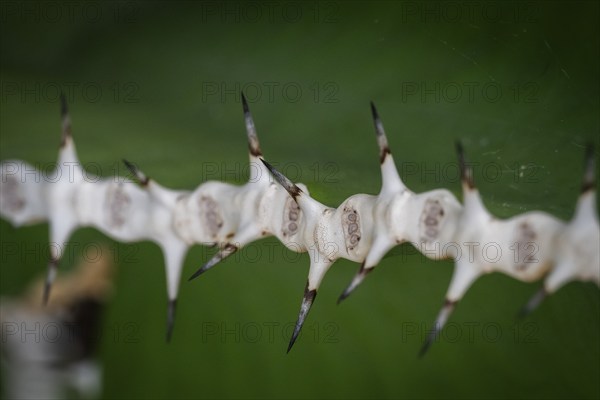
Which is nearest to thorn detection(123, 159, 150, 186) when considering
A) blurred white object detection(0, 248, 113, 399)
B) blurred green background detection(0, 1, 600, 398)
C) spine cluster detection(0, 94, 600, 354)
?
spine cluster detection(0, 94, 600, 354)

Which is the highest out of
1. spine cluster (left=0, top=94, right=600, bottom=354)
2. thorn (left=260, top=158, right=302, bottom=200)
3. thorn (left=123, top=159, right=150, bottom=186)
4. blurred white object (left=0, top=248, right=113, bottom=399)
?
thorn (left=123, top=159, right=150, bottom=186)

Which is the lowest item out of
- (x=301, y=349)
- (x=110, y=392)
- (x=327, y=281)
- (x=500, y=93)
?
(x=110, y=392)

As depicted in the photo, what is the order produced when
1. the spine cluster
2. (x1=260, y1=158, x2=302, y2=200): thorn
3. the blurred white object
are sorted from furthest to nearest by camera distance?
the blurred white object < (x1=260, y1=158, x2=302, y2=200): thorn < the spine cluster

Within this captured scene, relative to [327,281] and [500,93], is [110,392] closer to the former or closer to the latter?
[327,281]

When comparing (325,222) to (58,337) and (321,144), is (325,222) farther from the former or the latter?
(58,337)

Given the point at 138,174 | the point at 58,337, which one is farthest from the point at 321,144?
the point at 58,337

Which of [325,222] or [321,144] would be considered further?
[321,144]

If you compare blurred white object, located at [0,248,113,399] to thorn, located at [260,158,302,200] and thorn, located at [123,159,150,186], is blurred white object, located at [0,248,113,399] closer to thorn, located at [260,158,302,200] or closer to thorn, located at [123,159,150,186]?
thorn, located at [123,159,150,186]

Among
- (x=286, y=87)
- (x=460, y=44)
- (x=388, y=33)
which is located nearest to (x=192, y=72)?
(x=286, y=87)
